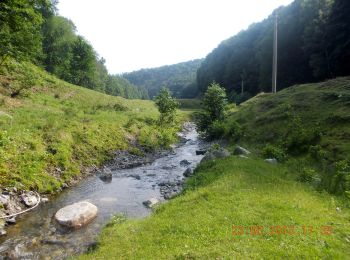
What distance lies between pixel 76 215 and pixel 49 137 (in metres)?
10.6

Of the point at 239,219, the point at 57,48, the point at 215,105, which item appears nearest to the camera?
the point at 239,219

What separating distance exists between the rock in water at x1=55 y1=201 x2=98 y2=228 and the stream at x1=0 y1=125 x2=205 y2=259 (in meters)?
0.29

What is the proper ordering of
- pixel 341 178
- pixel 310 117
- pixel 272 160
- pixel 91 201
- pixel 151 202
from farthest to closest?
pixel 310 117 → pixel 272 160 → pixel 91 201 → pixel 151 202 → pixel 341 178

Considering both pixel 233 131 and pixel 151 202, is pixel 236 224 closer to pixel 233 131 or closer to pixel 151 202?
pixel 151 202

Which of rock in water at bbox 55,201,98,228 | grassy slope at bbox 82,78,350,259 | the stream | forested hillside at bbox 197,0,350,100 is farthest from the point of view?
forested hillside at bbox 197,0,350,100

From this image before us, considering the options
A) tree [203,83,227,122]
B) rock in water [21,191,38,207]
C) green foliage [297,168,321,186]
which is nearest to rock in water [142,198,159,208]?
rock in water [21,191,38,207]

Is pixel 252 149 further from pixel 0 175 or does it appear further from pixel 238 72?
pixel 238 72

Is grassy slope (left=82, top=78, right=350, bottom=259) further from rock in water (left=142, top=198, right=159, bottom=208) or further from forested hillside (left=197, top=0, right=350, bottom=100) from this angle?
forested hillside (left=197, top=0, right=350, bottom=100)

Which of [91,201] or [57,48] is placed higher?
[57,48]

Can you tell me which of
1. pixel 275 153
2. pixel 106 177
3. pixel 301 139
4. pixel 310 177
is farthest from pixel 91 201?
pixel 301 139

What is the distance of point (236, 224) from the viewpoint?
10.6 m

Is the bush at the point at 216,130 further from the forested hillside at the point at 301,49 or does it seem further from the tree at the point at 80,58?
the tree at the point at 80,58

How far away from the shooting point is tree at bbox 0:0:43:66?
20.4 meters
